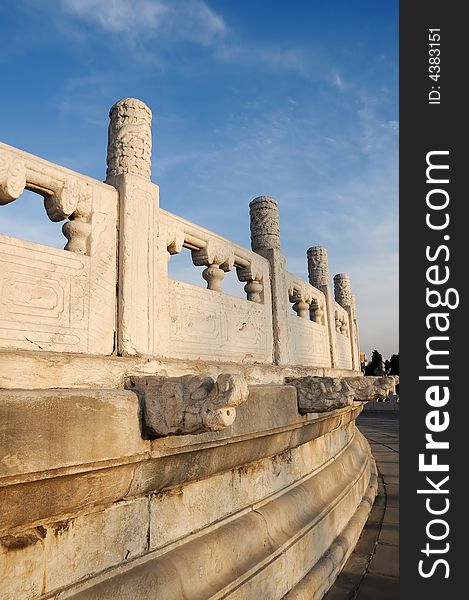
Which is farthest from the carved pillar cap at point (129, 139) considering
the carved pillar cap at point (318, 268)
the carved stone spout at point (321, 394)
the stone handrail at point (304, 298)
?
the carved pillar cap at point (318, 268)

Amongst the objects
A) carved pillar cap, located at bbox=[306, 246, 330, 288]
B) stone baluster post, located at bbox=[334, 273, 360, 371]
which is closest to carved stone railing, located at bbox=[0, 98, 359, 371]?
carved pillar cap, located at bbox=[306, 246, 330, 288]

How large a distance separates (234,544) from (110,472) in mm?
1228

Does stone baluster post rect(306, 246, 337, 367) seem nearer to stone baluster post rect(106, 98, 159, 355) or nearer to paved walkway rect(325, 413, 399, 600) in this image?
paved walkway rect(325, 413, 399, 600)

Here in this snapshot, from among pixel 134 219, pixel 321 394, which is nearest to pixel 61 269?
pixel 134 219

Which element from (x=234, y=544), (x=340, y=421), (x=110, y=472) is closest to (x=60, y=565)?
(x=110, y=472)

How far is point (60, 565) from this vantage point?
1.86 m

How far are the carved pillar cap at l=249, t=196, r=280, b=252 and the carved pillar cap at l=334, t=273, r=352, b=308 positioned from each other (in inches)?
187

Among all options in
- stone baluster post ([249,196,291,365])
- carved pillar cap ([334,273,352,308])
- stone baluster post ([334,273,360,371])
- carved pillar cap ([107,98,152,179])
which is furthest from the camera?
carved pillar cap ([334,273,352,308])

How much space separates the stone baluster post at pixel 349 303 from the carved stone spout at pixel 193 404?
7195 millimetres

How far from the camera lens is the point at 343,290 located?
9.59 meters

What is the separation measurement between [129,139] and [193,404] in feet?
6.24

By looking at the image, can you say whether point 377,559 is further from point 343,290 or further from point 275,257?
point 343,290

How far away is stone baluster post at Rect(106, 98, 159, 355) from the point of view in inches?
105

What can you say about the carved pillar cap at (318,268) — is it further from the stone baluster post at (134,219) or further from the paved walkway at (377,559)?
the stone baluster post at (134,219)
